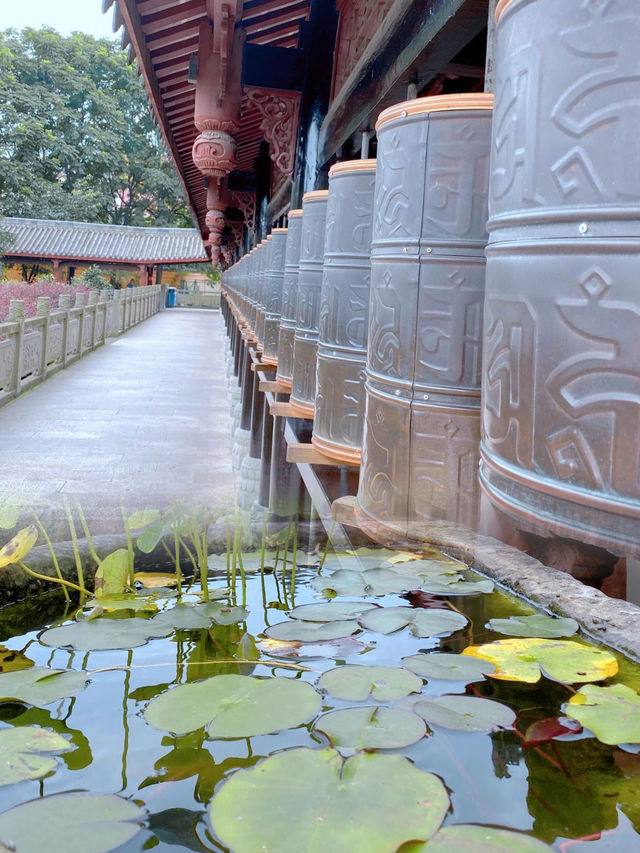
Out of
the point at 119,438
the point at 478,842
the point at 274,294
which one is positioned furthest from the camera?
the point at 119,438

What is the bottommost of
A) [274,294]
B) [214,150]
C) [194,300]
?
[274,294]

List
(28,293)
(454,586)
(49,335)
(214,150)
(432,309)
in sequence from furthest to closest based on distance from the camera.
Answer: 1. (28,293)
2. (49,335)
3. (214,150)
4. (432,309)
5. (454,586)

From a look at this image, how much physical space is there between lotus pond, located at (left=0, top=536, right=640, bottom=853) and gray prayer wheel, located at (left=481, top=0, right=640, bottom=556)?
226 mm

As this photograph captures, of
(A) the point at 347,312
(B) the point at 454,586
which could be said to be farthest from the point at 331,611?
(A) the point at 347,312

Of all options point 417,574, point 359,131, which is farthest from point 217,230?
point 417,574

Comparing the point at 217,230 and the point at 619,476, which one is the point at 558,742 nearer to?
the point at 619,476

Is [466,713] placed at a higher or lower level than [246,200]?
lower

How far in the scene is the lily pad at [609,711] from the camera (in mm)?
965

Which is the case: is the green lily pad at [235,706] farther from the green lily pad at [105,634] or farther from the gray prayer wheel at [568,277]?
the gray prayer wheel at [568,277]

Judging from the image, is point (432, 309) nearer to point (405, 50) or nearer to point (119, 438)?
point (405, 50)

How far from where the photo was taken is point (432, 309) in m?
1.90

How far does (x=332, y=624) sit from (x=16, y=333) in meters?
10.3

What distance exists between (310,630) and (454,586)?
1.02ft

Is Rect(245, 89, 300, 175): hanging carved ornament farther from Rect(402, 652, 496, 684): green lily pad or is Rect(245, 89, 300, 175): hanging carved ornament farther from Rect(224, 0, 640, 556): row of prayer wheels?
Rect(402, 652, 496, 684): green lily pad
